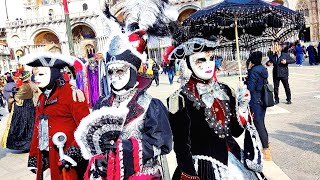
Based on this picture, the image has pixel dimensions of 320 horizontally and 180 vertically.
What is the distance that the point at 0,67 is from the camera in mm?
41312

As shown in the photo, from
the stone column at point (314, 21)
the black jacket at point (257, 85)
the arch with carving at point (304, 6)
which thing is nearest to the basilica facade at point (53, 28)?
the arch with carving at point (304, 6)

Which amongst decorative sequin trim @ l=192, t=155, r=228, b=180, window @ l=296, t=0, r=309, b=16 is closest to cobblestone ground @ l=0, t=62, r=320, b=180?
decorative sequin trim @ l=192, t=155, r=228, b=180

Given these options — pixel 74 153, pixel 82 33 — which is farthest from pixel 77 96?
pixel 82 33

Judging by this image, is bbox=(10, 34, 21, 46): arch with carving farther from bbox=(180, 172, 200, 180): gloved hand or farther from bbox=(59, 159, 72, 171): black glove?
bbox=(180, 172, 200, 180): gloved hand

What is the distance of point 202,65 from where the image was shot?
2.82 meters

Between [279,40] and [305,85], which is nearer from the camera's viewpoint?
[279,40]

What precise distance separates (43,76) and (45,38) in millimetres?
43549

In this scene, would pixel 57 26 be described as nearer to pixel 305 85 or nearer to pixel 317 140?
pixel 305 85

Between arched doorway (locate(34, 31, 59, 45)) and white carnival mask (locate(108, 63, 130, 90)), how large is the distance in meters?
43.0

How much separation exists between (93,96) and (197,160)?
7140 mm

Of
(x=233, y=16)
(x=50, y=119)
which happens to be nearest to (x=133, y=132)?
(x=50, y=119)

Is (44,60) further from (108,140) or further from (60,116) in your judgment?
(108,140)

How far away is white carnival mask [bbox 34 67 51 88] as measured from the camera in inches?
132

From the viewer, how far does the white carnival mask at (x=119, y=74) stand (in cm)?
246
